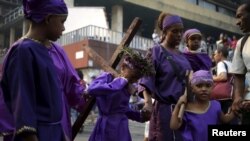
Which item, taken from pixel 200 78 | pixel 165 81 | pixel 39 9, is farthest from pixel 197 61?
pixel 39 9

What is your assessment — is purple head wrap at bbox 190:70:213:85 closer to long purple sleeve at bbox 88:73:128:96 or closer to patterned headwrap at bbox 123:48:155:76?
patterned headwrap at bbox 123:48:155:76

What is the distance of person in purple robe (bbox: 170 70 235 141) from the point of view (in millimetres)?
4203

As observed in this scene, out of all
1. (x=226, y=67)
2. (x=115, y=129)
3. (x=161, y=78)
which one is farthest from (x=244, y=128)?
(x=226, y=67)

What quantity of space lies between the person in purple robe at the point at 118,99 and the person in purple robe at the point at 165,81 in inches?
5.8

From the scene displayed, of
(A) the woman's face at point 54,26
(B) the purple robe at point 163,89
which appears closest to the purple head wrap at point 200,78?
(B) the purple robe at point 163,89

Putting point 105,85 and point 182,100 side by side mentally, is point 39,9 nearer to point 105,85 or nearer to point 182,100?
point 105,85

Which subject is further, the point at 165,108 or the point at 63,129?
the point at 165,108

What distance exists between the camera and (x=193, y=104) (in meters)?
4.39

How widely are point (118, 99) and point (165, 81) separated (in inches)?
19.0

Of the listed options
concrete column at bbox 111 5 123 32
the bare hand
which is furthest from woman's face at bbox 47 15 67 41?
concrete column at bbox 111 5 123 32

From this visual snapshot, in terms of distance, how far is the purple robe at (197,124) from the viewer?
4.23 m

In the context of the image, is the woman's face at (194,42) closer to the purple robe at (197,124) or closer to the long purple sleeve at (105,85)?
the purple robe at (197,124)

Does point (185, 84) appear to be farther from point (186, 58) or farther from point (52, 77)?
point (52, 77)

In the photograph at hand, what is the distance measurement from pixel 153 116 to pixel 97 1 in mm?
22428
